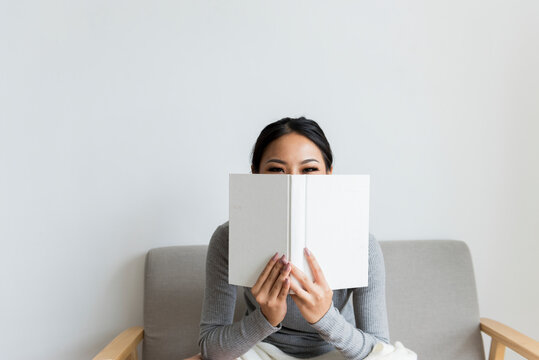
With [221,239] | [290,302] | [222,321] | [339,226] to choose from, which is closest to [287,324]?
[290,302]

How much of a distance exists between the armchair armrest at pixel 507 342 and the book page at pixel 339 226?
63cm

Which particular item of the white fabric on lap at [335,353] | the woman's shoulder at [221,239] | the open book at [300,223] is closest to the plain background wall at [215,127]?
the woman's shoulder at [221,239]

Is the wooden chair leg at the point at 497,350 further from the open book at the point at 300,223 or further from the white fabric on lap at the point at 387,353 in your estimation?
the open book at the point at 300,223

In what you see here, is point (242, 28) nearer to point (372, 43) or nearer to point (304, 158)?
point (372, 43)

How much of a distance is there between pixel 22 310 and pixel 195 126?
2.60ft

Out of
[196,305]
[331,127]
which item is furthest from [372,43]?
[196,305]

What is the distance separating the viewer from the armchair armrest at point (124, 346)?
119cm

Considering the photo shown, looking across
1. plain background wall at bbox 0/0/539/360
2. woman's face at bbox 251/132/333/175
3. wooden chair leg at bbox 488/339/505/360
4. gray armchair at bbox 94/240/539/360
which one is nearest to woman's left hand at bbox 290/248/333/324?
woman's face at bbox 251/132/333/175

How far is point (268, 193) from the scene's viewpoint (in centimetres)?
88

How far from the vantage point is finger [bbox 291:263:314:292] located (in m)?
0.87

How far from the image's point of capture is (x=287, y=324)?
1.16 m

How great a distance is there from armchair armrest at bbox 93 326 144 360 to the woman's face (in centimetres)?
62

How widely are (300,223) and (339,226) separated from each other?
95mm

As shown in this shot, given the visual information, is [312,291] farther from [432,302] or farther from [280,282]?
[432,302]
